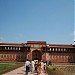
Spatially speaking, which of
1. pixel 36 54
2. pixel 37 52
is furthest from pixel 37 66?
pixel 37 52

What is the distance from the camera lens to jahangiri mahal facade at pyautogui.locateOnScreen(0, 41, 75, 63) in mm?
65875

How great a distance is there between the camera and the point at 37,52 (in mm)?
67812

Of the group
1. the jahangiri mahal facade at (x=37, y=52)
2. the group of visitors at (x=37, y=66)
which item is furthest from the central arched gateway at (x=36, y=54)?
the group of visitors at (x=37, y=66)

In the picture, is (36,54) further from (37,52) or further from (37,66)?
(37,66)

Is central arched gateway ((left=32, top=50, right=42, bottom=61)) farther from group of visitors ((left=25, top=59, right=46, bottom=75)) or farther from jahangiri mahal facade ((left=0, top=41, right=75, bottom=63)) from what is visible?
group of visitors ((left=25, top=59, right=46, bottom=75))

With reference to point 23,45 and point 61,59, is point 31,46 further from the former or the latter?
point 61,59

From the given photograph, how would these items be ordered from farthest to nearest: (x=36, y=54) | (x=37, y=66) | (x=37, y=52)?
(x=37, y=52) → (x=36, y=54) → (x=37, y=66)

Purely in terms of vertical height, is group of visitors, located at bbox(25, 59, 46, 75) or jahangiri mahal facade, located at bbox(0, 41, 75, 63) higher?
jahangiri mahal facade, located at bbox(0, 41, 75, 63)

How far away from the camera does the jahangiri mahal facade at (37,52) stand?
216ft

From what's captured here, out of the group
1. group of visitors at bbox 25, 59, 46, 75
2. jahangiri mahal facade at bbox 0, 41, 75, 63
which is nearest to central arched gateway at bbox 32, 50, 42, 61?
jahangiri mahal facade at bbox 0, 41, 75, 63

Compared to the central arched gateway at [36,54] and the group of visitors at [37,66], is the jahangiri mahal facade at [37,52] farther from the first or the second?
the group of visitors at [37,66]

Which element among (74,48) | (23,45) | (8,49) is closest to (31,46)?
(23,45)

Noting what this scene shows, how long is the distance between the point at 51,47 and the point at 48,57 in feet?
11.1

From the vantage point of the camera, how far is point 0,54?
217ft
